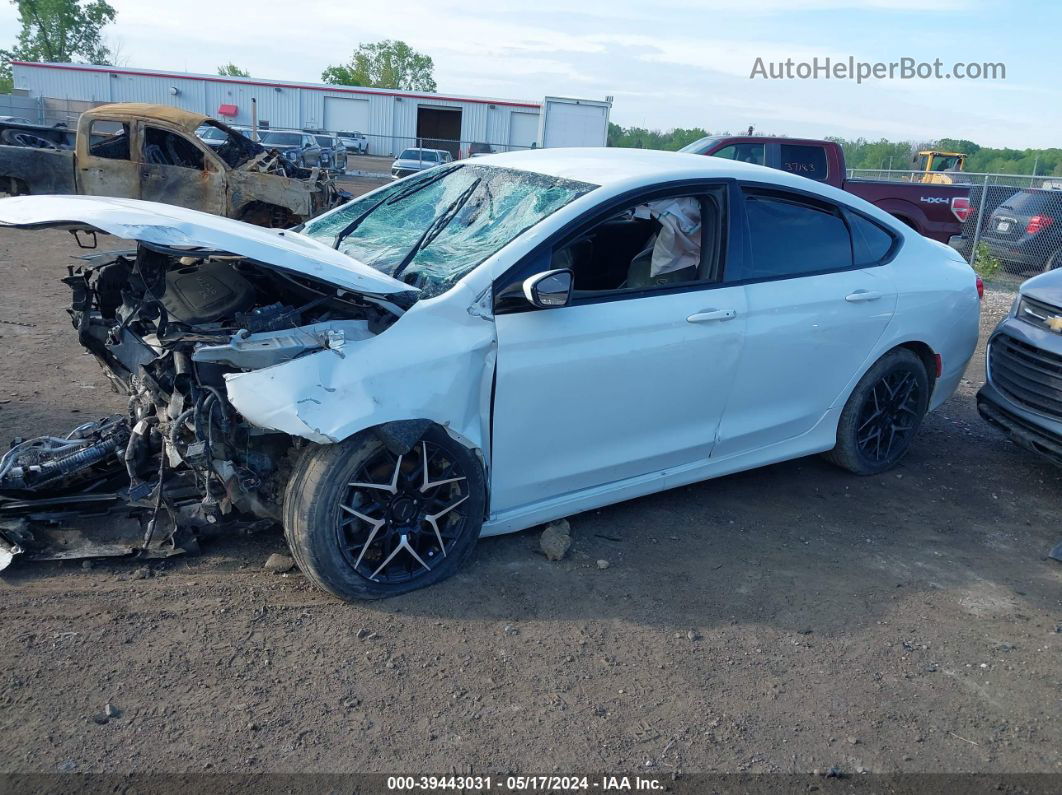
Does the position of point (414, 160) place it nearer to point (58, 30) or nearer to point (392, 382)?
point (392, 382)

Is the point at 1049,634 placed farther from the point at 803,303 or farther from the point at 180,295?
the point at 180,295

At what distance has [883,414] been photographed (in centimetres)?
507

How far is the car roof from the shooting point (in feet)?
13.2

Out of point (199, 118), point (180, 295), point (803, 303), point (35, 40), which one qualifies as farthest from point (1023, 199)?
point (35, 40)

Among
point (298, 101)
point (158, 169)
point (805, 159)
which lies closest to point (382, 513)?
point (158, 169)

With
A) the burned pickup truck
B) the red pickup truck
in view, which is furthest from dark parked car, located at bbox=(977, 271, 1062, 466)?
the burned pickup truck

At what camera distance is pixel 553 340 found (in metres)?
3.61

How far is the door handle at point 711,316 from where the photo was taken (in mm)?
3978

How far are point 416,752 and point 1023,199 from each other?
14256mm

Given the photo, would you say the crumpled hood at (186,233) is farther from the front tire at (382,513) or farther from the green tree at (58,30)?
the green tree at (58,30)

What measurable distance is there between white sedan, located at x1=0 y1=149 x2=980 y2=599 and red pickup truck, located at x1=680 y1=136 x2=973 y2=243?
28.9ft

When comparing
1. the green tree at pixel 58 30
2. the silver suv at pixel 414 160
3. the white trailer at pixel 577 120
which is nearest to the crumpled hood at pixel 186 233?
the silver suv at pixel 414 160

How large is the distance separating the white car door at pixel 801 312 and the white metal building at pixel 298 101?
39.6m

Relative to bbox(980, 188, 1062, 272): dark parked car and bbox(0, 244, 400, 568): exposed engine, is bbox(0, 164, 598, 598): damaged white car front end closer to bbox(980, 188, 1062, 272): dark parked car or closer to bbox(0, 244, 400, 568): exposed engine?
bbox(0, 244, 400, 568): exposed engine
